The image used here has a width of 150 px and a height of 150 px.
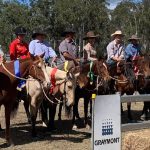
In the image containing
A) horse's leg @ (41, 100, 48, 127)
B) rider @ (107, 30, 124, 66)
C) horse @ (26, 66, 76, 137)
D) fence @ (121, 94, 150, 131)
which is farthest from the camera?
rider @ (107, 30, 124, 66)

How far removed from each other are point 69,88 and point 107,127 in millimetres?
3860

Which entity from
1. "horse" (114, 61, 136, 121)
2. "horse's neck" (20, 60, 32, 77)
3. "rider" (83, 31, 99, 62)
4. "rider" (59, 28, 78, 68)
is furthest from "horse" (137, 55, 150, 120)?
"horse's neck" (20, 60, 32, 77)

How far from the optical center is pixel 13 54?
11.3 metres

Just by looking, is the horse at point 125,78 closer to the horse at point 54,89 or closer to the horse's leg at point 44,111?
the horse's leg at point 44,111

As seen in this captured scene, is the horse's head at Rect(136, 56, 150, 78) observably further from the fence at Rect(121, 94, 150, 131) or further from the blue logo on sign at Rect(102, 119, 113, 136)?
the blue logo on sign at Rect(102, 119, 113, 136)

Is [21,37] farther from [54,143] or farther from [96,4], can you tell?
[96,4]

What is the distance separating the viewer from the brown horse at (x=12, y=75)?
9625mm

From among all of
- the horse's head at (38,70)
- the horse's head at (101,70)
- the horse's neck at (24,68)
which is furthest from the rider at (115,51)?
the horse's neck at (24,68)

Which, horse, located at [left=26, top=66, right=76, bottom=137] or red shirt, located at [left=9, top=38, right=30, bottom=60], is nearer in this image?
horse, located at [left=26, top=66, right=76, bottom=137]

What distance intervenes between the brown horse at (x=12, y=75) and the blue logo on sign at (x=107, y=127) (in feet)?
10.9

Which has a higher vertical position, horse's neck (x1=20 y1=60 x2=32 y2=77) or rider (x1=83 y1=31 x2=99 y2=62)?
rider (x1=83 y1=31 x2=99 y2=62)

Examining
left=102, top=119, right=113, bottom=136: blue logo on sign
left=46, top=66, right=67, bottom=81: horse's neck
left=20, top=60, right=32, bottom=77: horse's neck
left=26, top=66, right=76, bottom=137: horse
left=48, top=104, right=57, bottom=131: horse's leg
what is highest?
left=20, top=60, right=32, bottom=77: horse's neck

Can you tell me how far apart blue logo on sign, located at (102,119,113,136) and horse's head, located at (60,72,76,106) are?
3619 mm

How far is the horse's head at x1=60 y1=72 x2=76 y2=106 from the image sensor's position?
1035 cm
